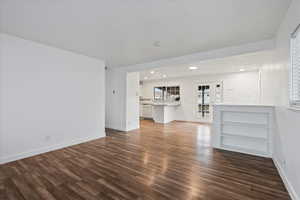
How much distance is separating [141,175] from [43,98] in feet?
8.64

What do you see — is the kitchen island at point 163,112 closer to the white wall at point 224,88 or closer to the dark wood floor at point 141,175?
the white wall at point 224,88

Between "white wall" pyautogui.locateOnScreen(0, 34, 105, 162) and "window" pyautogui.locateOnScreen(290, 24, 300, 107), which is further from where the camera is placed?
"white wall" pyautogui.locateOnScreen(0, 34, 105, 162)

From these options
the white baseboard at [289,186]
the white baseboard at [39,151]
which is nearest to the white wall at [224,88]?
the white baseboard at [289,186]

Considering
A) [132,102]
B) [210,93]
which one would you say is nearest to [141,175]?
[132,102]

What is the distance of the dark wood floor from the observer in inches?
67.8

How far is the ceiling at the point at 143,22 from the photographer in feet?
5.76

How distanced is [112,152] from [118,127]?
214 centimetres

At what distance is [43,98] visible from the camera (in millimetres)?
3020

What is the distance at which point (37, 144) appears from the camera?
2.93 meters

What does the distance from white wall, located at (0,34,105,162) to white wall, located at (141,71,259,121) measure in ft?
15.1

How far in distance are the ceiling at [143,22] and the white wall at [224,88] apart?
3.65m

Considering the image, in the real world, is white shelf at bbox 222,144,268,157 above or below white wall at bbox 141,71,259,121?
below

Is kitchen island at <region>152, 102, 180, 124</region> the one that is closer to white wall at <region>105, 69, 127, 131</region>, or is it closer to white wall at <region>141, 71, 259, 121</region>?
white wall at <region>141, 71, 259, 121</region>

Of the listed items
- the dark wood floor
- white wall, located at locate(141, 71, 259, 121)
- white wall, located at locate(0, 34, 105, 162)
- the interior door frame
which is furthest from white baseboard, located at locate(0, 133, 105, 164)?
the interior door frame
